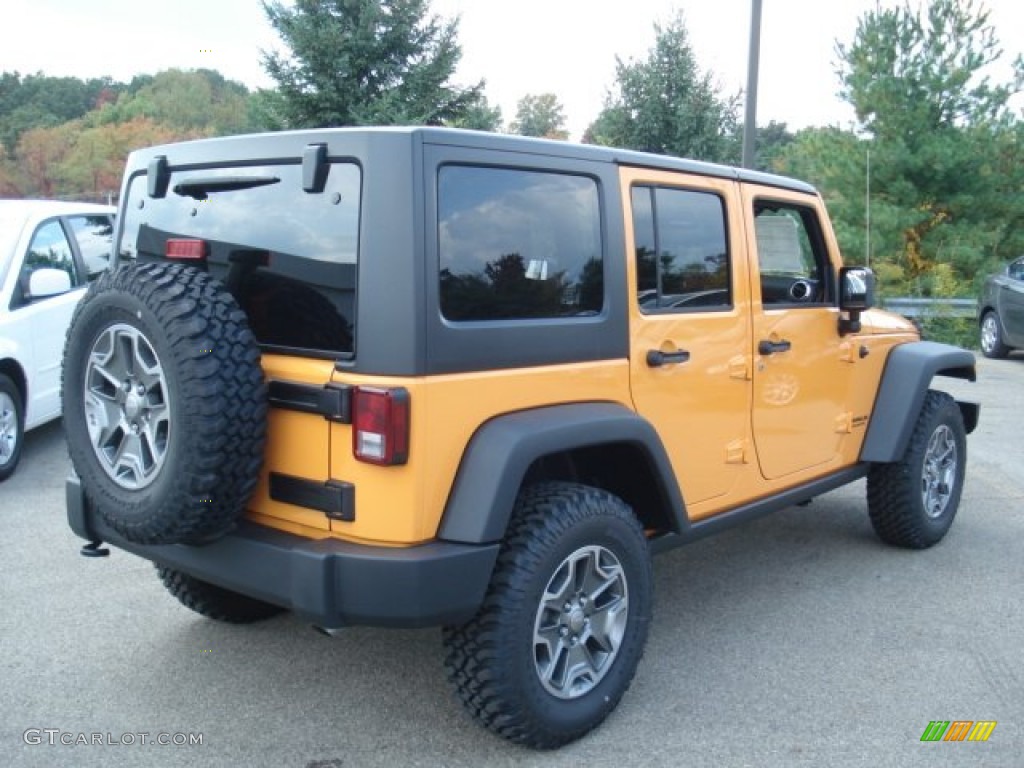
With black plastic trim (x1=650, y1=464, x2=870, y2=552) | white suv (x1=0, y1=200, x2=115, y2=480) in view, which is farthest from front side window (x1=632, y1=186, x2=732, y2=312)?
white suv (x1=0, y1=200, x2=115, y2=480)

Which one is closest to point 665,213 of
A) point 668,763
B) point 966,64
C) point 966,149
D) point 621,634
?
point 621,634

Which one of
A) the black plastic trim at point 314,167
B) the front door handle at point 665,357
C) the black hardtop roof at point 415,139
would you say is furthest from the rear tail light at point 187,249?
the front door handle at point 665,357

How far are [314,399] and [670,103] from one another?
15249 millimetres

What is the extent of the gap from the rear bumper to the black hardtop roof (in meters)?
1.16

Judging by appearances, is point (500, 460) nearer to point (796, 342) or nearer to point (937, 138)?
point (796, 342)

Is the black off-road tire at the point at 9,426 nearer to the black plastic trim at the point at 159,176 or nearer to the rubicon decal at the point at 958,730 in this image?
the black plastic trim at the point at 159,176

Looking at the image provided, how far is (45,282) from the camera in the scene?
20.3ft

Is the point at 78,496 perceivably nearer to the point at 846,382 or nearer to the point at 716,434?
the point at 716,434

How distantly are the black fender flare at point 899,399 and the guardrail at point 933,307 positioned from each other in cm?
988

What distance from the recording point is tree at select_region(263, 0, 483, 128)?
1523 centimetres

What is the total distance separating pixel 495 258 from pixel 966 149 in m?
14.0

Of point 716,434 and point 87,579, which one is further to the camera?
point 87,579

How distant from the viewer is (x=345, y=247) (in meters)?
2.68

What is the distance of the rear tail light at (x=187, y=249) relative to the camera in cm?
291
